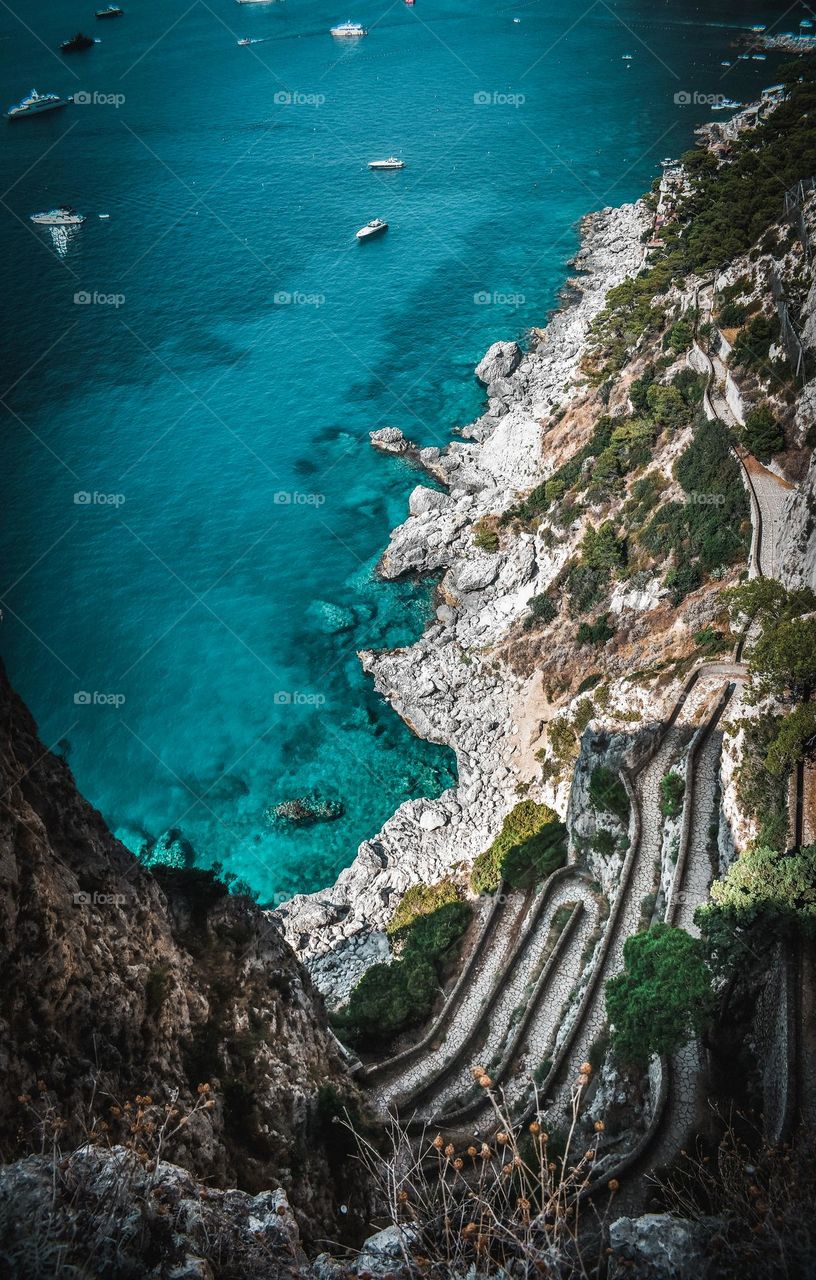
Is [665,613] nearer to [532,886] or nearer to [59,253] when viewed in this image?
[532,886]

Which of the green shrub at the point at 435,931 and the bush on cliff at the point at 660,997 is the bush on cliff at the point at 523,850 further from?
the bush on cliff at the point at 660,997

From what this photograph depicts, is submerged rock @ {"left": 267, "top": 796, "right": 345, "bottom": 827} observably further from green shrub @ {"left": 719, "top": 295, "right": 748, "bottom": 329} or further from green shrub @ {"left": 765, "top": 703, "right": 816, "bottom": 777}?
green shrub @ {"left": 719, "top": 295, "right": 748, "bottom": 329}

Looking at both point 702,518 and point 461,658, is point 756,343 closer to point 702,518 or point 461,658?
point 702,518

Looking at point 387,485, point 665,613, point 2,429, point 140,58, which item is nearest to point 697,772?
point 665,613

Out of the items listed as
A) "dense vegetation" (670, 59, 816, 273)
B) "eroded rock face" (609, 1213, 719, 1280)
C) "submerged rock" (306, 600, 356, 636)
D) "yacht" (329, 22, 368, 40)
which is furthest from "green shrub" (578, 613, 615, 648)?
"yacht" (329, 22, 368, 40)

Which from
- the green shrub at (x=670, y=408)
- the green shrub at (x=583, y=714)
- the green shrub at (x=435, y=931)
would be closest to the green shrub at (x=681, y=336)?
the green shrub at (x=670, y=408)
